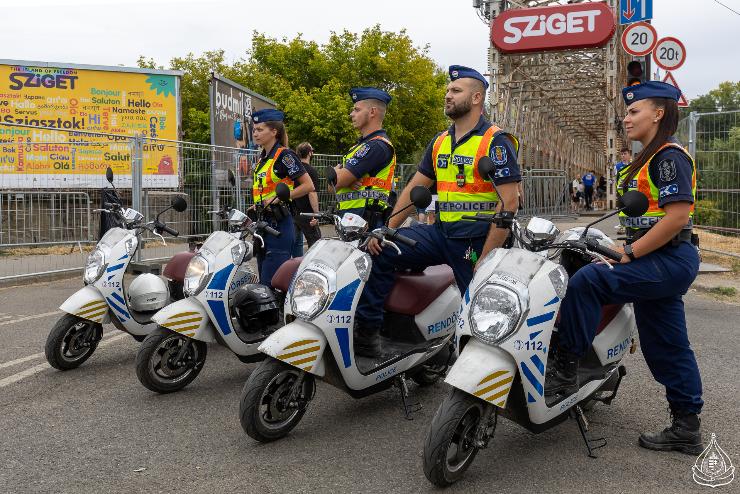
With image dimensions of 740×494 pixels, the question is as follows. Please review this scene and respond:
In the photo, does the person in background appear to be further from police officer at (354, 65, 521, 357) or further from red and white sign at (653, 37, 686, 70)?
red and white sign at (653, 37, 686, 70)

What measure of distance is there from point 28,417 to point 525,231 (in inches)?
Result: 122

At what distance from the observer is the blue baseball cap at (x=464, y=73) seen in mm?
4527

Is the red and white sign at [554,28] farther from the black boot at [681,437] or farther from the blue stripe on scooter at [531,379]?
the blue stripe on scooter at [531,379]

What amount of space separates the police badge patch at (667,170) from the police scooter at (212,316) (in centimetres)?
231

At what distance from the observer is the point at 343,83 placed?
33.3m

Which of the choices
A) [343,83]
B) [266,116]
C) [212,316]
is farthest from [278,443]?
[343,83]

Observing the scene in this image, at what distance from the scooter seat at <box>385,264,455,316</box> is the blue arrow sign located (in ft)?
29.3

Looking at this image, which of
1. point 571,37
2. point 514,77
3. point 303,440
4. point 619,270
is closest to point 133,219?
point 303,440

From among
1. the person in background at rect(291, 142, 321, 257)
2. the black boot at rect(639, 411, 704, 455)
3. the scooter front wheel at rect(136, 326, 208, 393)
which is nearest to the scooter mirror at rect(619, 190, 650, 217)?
the black boot at rect(639, 411, 704, 455)

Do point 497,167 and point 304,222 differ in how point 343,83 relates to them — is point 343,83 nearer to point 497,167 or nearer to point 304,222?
point 304,222

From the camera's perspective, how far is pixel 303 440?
13.3 ft

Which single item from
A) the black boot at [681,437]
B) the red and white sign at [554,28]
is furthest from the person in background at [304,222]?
the red and white sign at [554,28]

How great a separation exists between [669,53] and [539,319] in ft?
27.9

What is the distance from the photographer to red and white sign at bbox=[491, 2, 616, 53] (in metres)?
22.0
